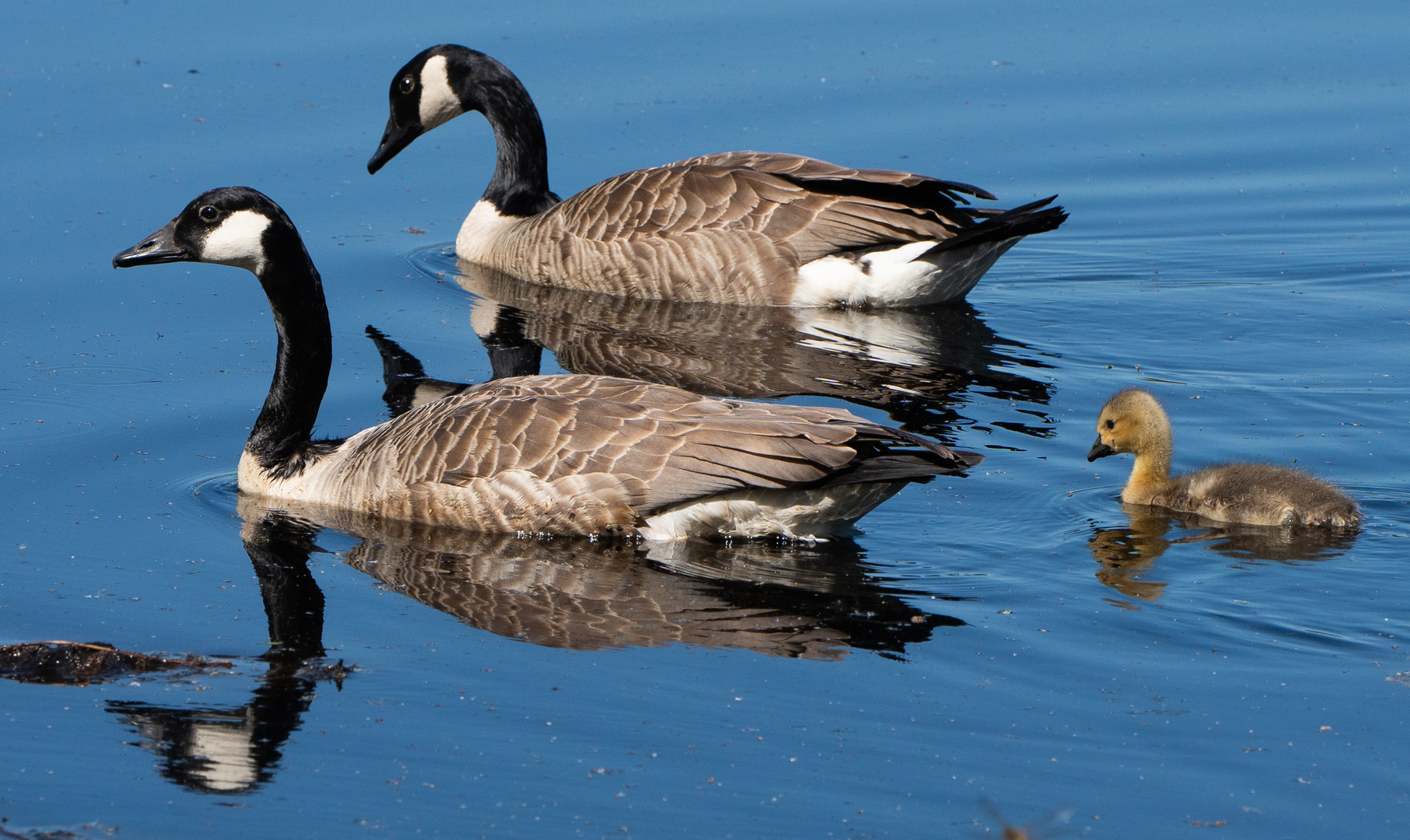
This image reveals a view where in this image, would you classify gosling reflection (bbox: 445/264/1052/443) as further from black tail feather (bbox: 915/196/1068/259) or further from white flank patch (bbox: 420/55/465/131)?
white flank patch (bbox: 420/55/465/131)

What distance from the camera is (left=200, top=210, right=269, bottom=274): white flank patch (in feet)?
28.8

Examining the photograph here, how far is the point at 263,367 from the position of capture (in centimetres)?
1065

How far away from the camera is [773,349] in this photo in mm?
11461

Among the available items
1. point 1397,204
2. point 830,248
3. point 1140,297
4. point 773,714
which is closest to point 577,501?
point 773,714

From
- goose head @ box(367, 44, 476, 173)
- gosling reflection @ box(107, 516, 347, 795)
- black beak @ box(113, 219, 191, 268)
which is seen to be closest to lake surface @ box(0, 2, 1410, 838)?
gosling reflection @ box(107, 516, 347, 795)

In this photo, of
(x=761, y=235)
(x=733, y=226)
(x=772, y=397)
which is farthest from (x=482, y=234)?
(x=772, y=397)

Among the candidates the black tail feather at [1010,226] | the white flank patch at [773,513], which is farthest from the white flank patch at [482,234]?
the white flank patch at [773,513]

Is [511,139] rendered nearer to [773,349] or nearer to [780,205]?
[780,205]

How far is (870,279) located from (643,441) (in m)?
4.87

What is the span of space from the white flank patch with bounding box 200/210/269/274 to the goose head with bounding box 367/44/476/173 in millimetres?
5372

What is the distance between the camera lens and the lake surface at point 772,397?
18.9 ft

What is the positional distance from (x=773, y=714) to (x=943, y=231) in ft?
21.9

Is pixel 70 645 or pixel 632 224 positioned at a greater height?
pixel 632 224

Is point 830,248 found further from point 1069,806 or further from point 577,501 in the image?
point 1069,806
